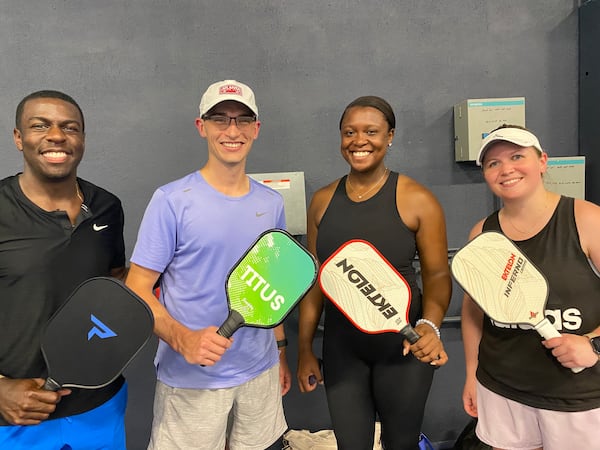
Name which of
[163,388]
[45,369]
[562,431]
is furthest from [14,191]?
[562,431]

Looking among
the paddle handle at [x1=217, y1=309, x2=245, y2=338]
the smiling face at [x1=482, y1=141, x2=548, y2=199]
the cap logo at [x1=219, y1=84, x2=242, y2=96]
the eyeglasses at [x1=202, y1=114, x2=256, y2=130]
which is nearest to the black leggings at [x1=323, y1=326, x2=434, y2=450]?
the paddle handle at [x1=217, y1=309, x2=245, y2=338]

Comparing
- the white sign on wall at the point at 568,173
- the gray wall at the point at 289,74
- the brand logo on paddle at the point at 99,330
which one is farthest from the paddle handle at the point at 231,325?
the white sign on wall at the point at 568,173

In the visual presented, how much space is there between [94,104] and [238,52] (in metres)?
0.76

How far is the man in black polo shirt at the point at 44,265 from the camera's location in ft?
4.05

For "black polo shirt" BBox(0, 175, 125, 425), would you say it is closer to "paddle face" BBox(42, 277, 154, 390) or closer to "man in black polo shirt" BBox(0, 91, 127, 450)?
"man in black polo shirt" BBox(0, 91, 127, 450)

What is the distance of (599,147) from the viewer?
2205 millimetres

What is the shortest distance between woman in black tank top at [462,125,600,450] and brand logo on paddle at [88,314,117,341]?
114 cm

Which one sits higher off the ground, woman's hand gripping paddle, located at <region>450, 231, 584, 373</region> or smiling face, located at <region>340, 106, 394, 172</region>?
smiling face, located at <region>340, 106, 394, 172</region>

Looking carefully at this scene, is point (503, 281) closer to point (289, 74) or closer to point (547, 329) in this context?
point (547, 329)

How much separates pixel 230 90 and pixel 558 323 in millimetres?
1266

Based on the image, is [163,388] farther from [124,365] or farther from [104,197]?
[104,197]

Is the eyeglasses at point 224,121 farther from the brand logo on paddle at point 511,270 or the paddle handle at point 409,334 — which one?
the brand logo on paddle at point 511,270

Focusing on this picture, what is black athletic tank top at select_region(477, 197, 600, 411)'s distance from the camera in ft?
4.06

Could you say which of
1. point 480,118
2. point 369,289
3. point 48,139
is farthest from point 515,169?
point 48,139
